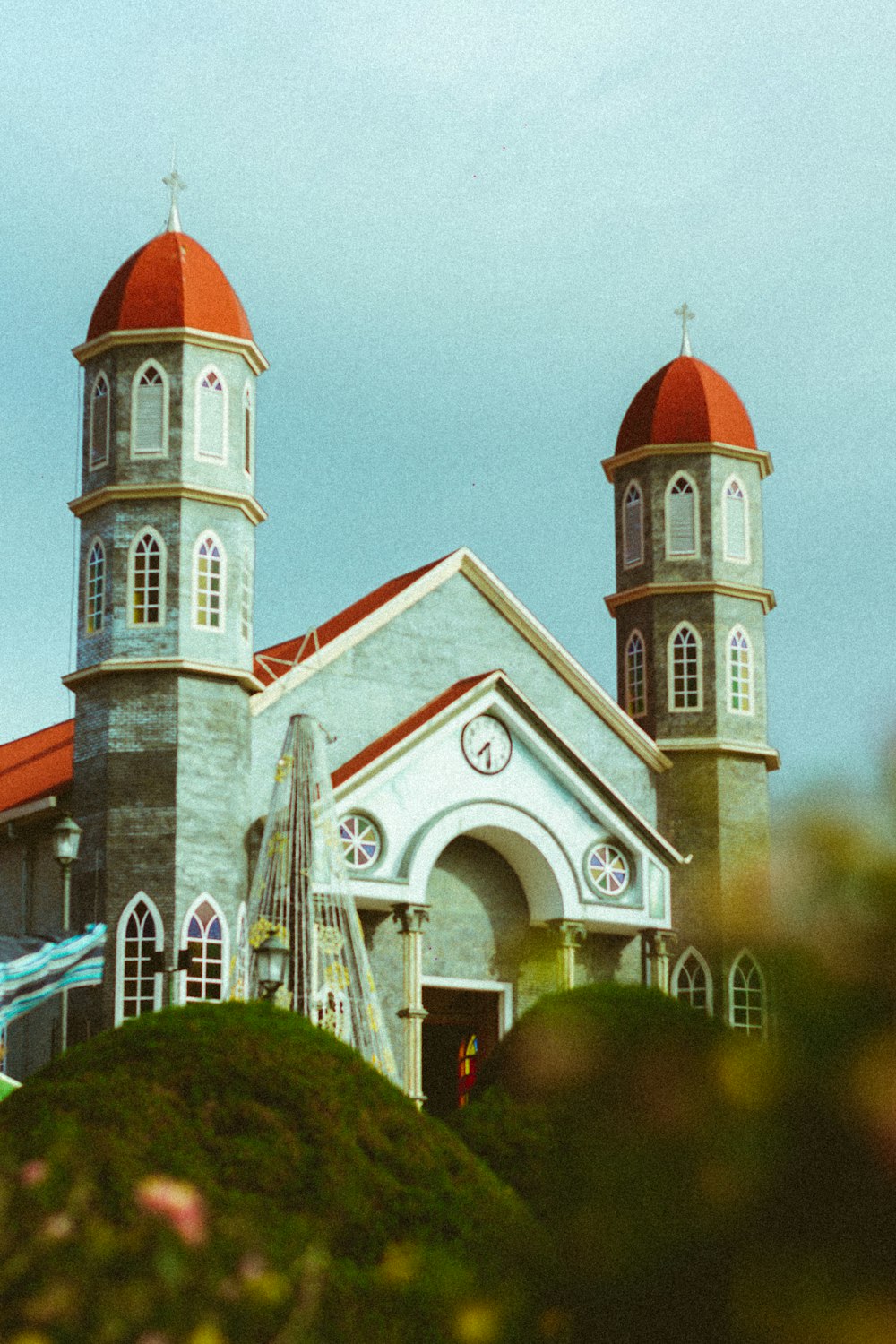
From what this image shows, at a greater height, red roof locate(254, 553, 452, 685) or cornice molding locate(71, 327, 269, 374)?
cornice molding locate(71, 327, 269, 374)

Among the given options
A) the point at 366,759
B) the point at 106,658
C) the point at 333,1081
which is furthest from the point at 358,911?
the point at 333,1081

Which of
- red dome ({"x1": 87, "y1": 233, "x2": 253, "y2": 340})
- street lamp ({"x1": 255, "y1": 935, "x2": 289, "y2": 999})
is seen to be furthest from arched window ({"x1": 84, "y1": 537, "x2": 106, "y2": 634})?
street lamp ({"x1": 255, "y1": 935, "x2": 289, "y2": 999})

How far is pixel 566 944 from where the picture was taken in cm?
2944

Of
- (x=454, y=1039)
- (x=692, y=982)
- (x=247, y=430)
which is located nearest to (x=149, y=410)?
(x=247, y=430)

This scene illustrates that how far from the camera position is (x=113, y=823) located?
27266 mm

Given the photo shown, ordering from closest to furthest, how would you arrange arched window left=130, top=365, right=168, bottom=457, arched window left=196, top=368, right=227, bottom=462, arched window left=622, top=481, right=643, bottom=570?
arched window left=130, top=365, right=168, bottom=457, arched window left=196, top=368, right=227, bottom=462, arched window left=622, top=481, right=643, bottom=570

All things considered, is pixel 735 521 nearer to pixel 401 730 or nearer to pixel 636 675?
pixel 636 675

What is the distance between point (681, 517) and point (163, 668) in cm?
1053

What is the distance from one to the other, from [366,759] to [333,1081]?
59.8 feet

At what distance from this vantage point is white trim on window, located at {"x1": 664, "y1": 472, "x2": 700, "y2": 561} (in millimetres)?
33750

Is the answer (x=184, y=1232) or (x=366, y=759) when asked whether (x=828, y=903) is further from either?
(x=366, y=759)

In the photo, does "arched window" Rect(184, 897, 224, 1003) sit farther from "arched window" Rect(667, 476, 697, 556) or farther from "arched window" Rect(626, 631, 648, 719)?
"arched window" Rect(667, 476, 697, 556)

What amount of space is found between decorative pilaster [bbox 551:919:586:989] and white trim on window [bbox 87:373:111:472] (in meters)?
9.92

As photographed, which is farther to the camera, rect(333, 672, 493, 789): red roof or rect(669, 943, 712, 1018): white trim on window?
rect(669, 943, 712, 1018): white trim on window
